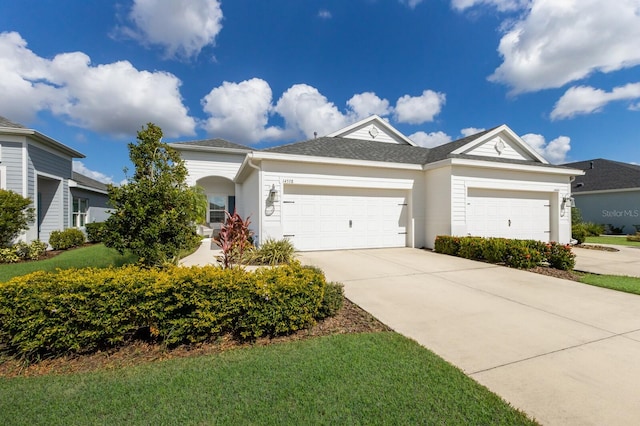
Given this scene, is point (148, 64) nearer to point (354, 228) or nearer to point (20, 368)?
point (354, 228)

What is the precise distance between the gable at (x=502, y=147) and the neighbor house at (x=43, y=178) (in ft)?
55.4

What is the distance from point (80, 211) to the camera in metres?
15.0

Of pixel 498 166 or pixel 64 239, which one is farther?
pixel 64 239

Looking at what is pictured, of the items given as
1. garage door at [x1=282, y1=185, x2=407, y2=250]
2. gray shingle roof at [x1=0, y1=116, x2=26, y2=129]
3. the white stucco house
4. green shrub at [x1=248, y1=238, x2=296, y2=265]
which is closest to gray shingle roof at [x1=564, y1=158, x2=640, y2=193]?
the white stucco house

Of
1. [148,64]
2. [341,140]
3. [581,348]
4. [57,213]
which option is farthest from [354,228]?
[57,213]

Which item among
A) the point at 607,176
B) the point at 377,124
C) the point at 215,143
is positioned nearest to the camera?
the point at 377,124

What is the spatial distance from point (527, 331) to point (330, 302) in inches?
101

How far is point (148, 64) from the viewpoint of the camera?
10.8 metres

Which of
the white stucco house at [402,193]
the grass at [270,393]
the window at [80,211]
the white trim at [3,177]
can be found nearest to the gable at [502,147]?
the white stucco house at [402,193]

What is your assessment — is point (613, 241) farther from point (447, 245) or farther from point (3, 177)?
point (3, 177)

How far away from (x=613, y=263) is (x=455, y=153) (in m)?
5.93

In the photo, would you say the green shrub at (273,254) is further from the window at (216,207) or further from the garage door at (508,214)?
the window at (216,207)

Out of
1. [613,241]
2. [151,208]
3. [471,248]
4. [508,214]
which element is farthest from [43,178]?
[613,241]

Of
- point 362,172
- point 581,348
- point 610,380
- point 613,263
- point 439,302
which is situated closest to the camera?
point 610,380
